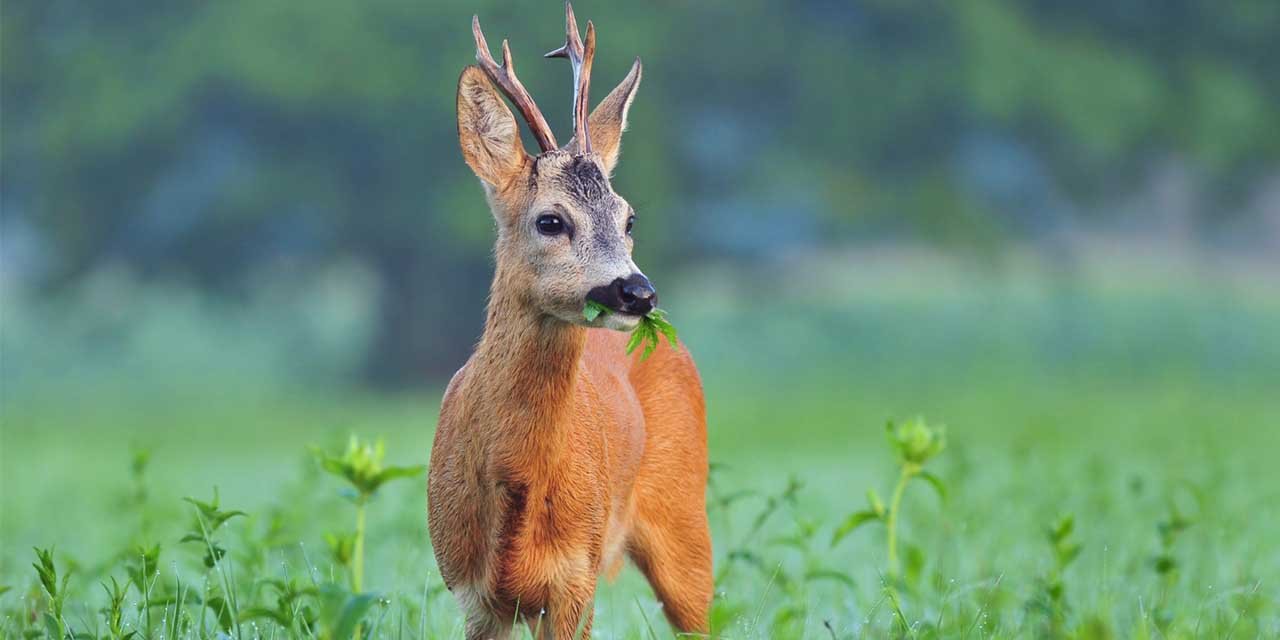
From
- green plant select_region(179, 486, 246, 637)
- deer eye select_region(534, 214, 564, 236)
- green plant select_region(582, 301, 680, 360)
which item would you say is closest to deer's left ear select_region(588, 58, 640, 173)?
deer eye select_region(534, 214, 564, 236)

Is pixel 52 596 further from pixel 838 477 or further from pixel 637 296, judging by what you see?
pixel 838 477

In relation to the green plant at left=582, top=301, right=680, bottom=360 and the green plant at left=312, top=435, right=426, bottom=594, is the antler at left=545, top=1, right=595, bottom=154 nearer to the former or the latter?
the green plant at left=582, top=301, right=680, bottom=360

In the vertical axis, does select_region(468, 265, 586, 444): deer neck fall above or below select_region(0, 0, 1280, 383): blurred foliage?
below

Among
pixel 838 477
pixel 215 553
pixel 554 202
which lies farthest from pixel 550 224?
pixel 838 477

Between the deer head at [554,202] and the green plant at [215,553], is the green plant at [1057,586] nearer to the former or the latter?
the deer head at [554,202]

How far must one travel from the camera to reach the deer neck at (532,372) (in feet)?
14.3

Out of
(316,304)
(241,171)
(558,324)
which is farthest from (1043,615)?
(316,304)

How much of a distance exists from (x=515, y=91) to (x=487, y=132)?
0.16 metres

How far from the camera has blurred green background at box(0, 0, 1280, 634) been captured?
1917 cm

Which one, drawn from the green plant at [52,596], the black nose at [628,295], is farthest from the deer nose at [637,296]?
the green plant at [52,596]

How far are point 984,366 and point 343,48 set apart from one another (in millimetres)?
9806

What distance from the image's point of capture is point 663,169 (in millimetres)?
20000

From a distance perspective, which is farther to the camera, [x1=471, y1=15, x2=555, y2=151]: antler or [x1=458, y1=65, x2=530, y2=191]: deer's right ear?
[x1=458, y1=65, x2=530, y2=191]: deer's right ear

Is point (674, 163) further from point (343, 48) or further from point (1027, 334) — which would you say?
point (1027, 334)
